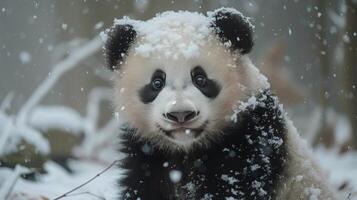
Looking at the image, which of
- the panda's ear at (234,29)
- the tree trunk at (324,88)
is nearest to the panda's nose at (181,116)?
the panda's ear at (234,29)

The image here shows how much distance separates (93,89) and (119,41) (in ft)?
32.5

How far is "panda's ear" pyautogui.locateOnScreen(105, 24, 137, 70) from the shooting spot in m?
4.05

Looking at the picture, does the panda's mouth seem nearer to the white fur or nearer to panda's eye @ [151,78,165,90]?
panda's eye @ [151,78,165,90]

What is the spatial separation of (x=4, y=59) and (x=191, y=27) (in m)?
17.2

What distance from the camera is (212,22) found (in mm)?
3953

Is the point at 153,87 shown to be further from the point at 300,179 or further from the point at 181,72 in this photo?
the point at 300,179

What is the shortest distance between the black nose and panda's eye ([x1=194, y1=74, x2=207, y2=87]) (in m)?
0.29

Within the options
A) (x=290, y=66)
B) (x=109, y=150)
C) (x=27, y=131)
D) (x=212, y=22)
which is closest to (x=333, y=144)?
(x=109, y=150)

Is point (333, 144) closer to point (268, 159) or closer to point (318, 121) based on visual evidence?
point (318, 121)

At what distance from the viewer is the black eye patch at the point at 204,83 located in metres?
3.64

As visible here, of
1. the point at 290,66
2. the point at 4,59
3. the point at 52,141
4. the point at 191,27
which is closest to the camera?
the point at 191,27

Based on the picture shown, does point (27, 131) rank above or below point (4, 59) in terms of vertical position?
below

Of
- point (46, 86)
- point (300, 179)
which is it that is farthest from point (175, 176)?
point (46, 86)

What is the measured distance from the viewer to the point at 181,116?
3363 mm
